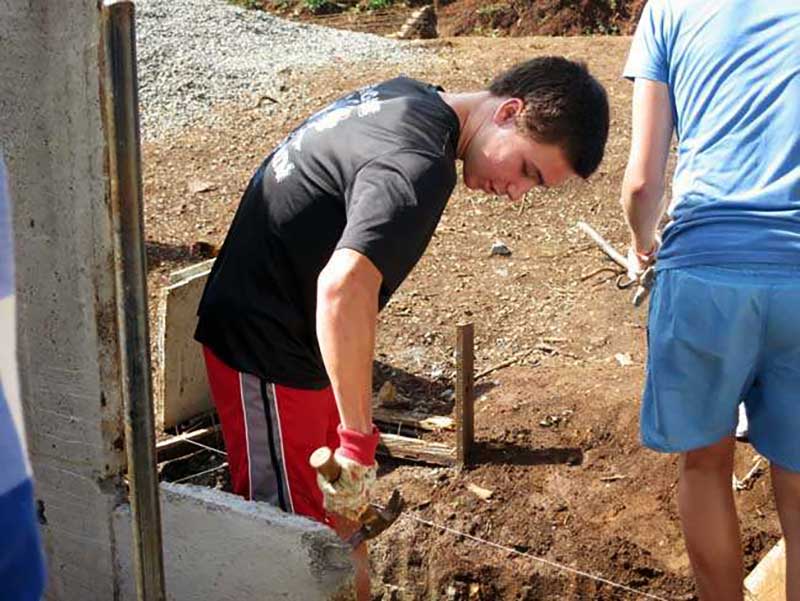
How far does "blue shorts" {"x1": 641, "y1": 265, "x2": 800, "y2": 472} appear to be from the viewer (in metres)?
2.95

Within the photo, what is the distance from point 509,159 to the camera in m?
2.84

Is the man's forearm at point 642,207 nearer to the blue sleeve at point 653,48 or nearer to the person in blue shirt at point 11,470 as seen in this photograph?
the blue sleeve at point 653,48

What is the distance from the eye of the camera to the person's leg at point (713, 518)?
3240 millimetres

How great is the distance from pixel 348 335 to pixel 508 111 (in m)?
0.68

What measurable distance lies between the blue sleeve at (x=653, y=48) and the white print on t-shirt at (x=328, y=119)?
74cm

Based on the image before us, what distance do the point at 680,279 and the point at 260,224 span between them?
1.05 metres

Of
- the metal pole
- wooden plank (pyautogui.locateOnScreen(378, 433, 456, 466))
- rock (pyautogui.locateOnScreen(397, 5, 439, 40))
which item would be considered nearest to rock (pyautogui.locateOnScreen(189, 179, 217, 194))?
wooden plank (pyautogui.locateOnScreen(378, 433, 456, 466))

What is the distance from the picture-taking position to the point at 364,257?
8.27 feet

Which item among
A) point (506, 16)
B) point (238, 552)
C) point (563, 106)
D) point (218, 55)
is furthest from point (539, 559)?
point (506, 16)

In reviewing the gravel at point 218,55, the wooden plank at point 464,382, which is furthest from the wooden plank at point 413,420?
the gravel at point 218,55

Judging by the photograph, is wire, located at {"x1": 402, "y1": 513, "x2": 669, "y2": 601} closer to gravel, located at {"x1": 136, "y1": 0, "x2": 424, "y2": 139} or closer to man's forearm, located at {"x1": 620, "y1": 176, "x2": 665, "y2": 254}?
man's forearm, located at {"x1": 620, "y1": 176, "x2": 665, "y2": 254}

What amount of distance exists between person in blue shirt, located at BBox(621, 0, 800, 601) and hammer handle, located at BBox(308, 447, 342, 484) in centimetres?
91

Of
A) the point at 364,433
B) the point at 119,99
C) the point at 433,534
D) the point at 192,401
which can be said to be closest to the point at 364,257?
the point at 364,433

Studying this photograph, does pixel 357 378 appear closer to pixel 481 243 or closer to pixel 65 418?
pixel 65 418
